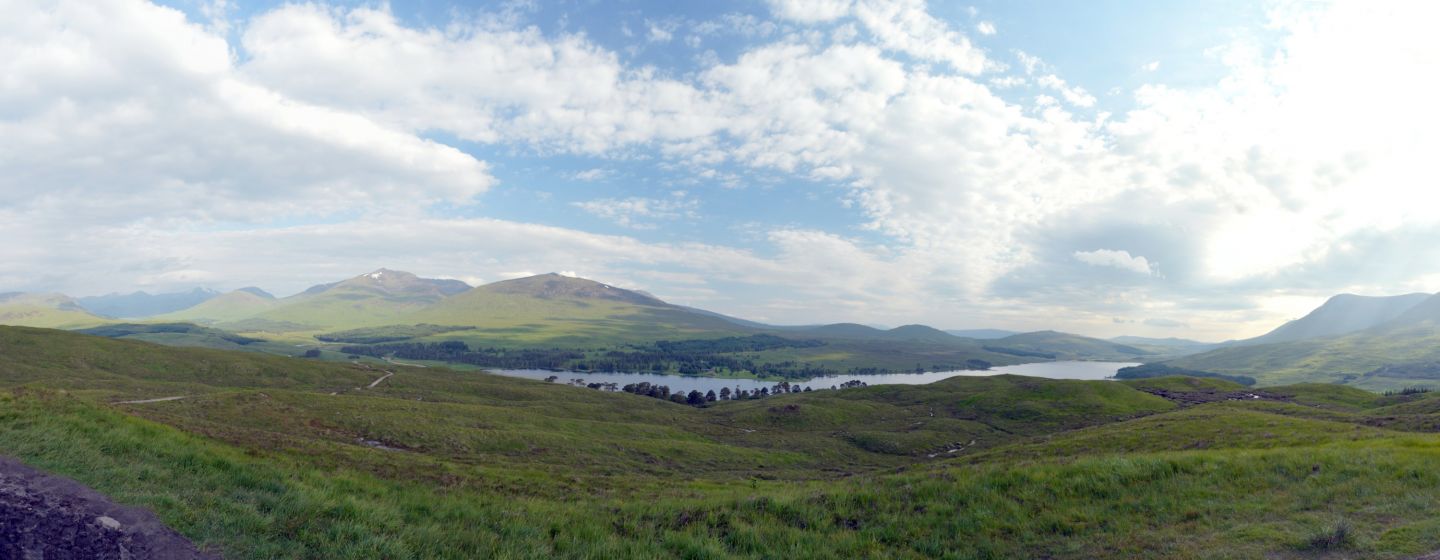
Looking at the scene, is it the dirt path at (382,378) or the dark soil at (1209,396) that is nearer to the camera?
the dirt path at (382,378)

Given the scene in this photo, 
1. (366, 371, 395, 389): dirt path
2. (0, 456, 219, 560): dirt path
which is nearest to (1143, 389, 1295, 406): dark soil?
(0, 456, 219, 560): dirt path

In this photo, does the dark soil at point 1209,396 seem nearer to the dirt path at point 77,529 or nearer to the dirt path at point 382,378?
the dirt path at point 77,529

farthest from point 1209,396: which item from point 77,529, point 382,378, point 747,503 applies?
point 382,378

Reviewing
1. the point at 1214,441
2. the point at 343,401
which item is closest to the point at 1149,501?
the point at 1214,441

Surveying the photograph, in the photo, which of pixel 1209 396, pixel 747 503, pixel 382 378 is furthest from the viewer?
Result: pixel 1209 396

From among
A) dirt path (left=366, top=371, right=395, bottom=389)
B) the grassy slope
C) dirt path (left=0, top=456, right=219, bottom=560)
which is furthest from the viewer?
dirt path (left=366, top=371, right=395, bottom=389)

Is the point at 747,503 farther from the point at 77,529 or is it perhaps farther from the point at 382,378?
the point at 382,378

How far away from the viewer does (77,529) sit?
1078 cm

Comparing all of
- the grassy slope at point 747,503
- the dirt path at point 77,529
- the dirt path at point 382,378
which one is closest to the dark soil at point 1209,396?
the grassy slope at point 747,503

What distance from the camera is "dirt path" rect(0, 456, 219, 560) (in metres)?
10.0

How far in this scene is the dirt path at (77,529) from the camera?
32.9 feet

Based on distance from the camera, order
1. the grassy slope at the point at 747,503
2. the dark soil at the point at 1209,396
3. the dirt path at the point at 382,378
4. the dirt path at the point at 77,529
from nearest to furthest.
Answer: the dirt path at the point at 77,529
the grassy slope at the point at 747,503
the dirt path at the point at 382,378
the dark soil at the point at 1209,396

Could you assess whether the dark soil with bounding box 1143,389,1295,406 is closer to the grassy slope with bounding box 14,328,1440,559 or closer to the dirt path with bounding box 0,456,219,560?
the grassy slope with bounding box 14,328,1440,559

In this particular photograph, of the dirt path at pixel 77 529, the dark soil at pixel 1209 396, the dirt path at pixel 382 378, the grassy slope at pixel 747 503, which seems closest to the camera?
the dirt path at pixel 77 529
